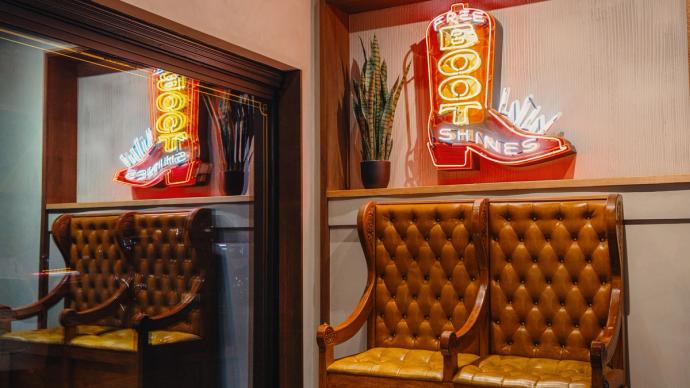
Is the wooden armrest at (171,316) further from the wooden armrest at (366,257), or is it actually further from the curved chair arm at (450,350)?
the curved chair arm at (450,350)

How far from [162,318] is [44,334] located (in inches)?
25.9

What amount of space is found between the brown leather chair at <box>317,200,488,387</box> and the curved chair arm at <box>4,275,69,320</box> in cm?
117

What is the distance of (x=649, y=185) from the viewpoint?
3.29 meters

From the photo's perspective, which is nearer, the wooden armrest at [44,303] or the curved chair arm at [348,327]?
the wooden armrest at [44,303]

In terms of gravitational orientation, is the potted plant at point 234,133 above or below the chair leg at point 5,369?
above

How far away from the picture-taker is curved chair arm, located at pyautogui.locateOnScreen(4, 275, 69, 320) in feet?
8.46

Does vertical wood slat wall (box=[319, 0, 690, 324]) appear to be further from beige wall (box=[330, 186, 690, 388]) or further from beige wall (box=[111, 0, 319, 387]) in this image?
beige wall (box=[330, 186, 690, 388])

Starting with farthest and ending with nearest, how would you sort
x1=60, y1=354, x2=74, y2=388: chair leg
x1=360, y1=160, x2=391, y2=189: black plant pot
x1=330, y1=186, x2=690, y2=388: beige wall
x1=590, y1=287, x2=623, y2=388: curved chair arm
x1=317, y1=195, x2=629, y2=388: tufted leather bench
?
x1=360, y1=160, x2=391, y2=189: black plant pot
x1=330, y1=186, x2=690, y2=388: beige wall
x1=317, y1=195, x2=629, y2=388: tufted leather bench
x1=60, y1=354, x2=74, y2=388: chair leg
x1=590, y1=287, x2=623, y2=388: curved chair arm

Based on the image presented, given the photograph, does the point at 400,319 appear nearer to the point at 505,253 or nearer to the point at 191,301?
the point at 505,253

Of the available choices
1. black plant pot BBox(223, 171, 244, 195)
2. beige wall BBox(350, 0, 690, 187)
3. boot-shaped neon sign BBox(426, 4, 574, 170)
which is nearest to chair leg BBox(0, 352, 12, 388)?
black plant pot BBox(223, 171, 244, 195)

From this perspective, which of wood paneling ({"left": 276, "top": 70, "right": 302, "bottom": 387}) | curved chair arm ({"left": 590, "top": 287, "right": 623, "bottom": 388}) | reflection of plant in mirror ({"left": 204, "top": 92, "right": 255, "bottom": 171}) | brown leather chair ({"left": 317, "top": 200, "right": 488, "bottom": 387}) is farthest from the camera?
wood paneling ({"left": 276, "top": 70, "right": 302, "bottom": 387})

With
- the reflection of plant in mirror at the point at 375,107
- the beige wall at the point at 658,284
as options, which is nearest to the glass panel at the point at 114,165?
the reflection of plant in mirror at the point at 375,107

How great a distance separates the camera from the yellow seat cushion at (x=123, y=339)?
2.88m

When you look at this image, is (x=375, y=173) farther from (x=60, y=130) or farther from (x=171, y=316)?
(x=60, y=130)
